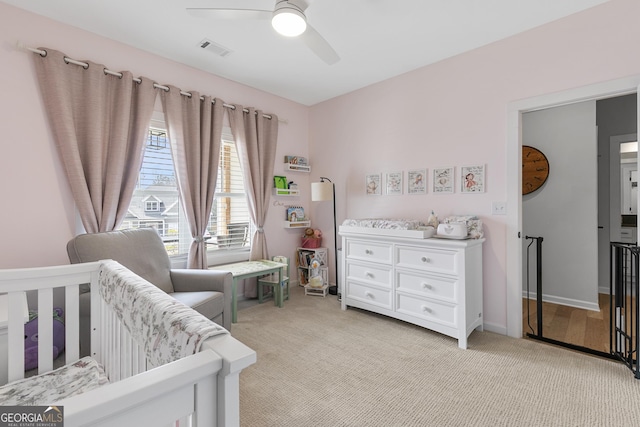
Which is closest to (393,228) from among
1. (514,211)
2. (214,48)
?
(514,211)

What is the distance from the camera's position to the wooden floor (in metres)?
2.44

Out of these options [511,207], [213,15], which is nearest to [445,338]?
[511,207]

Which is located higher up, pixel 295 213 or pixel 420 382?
pixel 295 213

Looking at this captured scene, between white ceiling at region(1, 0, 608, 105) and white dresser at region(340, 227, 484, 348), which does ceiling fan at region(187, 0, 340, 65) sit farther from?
white dresser at region(340, 227, 484, 348)

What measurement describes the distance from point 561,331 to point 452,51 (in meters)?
2.75

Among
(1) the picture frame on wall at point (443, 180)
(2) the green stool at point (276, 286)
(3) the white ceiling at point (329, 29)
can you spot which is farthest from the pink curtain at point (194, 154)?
(1) the picture frame on wall at point (443, 180)

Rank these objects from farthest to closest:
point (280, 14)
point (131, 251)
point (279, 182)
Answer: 1. point (279, 182)
2. point (131, 251)
3. point (280, 14)

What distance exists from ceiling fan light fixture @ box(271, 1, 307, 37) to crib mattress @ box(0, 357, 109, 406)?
2015 mm

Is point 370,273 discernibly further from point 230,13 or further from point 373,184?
point 230,13

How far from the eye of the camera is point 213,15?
1.77m

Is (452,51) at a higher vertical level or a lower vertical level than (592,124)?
higher

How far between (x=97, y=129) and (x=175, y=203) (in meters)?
0.95

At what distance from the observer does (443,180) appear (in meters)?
2.94

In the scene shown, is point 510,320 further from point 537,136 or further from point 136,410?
A: point 136,410
